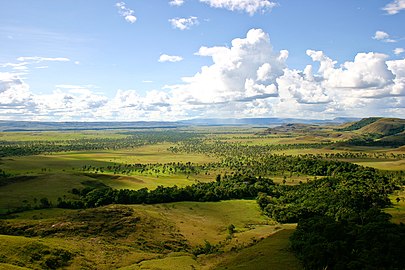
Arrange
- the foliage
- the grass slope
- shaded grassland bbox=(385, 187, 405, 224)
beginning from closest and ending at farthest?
the foliage → the grass slope → shaded grassland bbox=(385, 187, 405, 224)

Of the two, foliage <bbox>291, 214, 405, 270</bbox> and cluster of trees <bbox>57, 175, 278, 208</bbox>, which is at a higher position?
foliage <bbox>291, 214, 405, 270</bbox>

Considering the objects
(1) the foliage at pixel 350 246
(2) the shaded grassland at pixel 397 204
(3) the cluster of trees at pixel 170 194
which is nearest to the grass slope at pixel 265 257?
(1) the foliage at pixel 350 246

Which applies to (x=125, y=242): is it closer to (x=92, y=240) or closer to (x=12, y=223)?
(x=92, y=240)

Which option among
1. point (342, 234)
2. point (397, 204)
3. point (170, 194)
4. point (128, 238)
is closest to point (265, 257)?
point (342, 234)

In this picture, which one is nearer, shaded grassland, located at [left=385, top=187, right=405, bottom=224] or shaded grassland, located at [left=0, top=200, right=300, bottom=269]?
shaded grassland, located at [left=0, top=200, right=300, bottom=269]

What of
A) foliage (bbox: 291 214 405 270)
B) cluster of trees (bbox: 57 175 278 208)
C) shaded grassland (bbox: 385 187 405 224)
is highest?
foliage (bbox: 291 214 405 270)

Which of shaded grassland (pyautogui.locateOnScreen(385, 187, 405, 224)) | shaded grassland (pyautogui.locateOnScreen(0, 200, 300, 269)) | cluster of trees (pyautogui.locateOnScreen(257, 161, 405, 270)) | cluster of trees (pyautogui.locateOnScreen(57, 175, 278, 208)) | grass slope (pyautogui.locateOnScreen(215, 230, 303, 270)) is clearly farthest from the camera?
cluster of trees (pyautogui.locateOnScreen(57, 175, 278, 208))

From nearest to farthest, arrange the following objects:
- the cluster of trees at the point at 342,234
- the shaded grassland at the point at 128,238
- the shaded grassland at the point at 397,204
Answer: the cluster of trees at the point at 342,234 → the shaded grassland at the point at 128,238 → the shaded grassland at the point at 397,204

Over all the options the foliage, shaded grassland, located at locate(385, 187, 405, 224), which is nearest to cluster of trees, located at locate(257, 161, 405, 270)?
the foliage

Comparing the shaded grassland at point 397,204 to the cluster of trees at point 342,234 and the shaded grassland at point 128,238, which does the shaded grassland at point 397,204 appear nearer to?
the cluster of trees at point 342,234

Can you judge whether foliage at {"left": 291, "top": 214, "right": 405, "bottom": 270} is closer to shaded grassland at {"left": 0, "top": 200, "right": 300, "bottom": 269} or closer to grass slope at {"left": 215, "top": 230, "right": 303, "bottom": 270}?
grass slope at {"left": 215, "top": 230, "right": 303, "bottom": 270}
